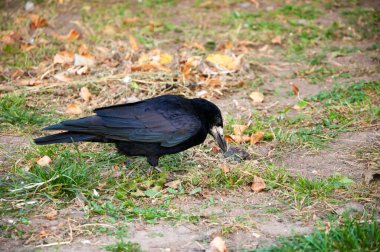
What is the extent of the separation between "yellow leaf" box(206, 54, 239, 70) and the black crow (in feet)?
7.35

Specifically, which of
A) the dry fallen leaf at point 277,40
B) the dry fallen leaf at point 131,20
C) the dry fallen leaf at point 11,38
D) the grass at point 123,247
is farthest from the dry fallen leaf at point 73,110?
the dry fallen leaf at point 277,40

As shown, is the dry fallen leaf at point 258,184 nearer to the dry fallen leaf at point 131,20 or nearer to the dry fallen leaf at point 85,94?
the dry fallen leaf at point 85,94

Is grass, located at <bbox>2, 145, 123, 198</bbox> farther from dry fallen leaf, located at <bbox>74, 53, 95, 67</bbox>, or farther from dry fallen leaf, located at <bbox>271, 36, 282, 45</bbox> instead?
dry fallen leaf, located at <bbox>271, 36, 282, 45</bbox>

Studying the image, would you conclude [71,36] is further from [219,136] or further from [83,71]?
[219,136]

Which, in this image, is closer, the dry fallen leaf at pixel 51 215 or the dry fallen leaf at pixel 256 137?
the dry fallen leaf at pixel 51 215

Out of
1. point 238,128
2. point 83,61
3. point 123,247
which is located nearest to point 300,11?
point 83,61

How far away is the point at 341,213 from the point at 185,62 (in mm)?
3383

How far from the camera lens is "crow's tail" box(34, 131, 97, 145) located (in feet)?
14.6

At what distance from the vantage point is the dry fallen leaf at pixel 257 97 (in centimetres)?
638

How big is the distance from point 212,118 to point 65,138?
1326 millimetres

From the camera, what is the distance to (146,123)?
15.6ft

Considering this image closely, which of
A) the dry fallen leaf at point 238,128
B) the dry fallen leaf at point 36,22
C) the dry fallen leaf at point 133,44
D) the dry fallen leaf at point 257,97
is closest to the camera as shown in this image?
the dry fallen leaf at point 238,128

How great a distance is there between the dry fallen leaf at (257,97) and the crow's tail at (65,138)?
2337 mm

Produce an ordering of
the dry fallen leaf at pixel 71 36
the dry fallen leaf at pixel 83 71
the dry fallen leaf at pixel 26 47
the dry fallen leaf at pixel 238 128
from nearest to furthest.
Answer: the dry fallen leaf at pixel 238 128 → the dry fallen leaf at pixel 83 71 → the dry fallen leaf at pixel 26 47 → the dry fallen leaf at pixel 71 36
